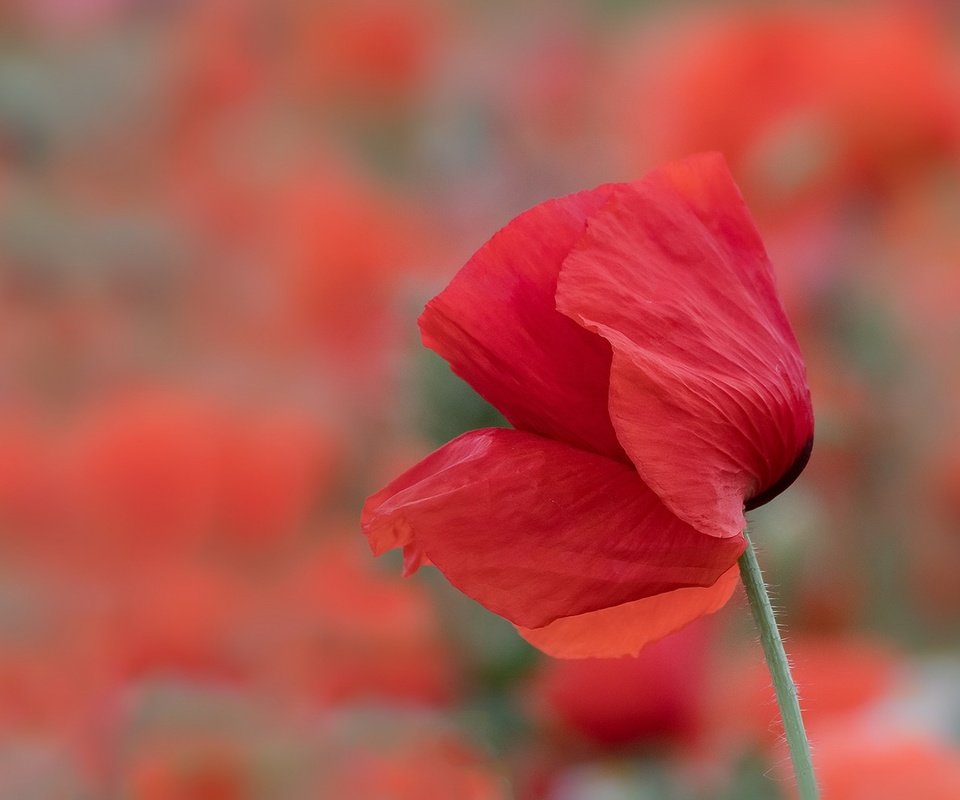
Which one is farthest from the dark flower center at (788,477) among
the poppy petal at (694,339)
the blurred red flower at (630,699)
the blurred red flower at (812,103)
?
the blurred red flower at (812,103)

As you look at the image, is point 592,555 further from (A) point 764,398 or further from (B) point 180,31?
(B) point 180,31

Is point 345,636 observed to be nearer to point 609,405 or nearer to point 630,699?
point 630,699

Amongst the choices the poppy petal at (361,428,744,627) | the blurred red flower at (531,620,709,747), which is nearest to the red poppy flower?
the poppy petal at (361,428,744,627)

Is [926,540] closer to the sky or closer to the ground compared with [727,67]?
closer to the ground

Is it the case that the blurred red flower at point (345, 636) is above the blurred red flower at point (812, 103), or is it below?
below

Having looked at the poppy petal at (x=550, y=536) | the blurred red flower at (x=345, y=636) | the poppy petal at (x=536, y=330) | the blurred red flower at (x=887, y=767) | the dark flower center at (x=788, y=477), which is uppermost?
the poppy petal at (x=536, y=330)

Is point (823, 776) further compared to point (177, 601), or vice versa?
point (177, 601)

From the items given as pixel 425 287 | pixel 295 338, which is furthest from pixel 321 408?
pixel 425 287

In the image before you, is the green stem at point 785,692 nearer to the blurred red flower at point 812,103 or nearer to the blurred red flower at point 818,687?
the blurred red flower at point 818,687
